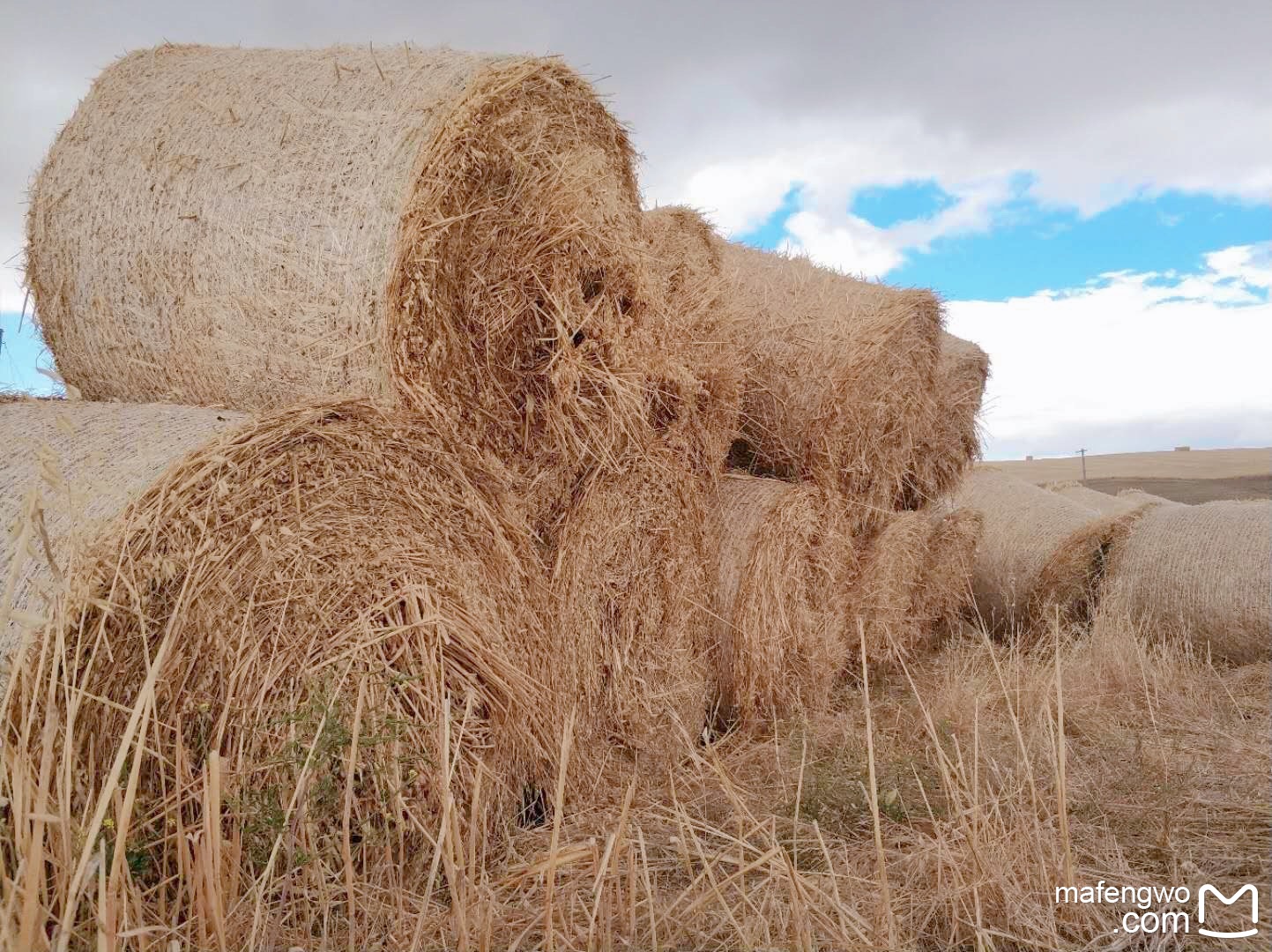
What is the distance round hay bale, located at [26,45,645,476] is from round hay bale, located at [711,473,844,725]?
1.07m

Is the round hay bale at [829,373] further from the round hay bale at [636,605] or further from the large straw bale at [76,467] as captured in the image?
the large straw bale at [76,467]

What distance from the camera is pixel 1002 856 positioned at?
2.29 m

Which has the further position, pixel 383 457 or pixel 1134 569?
pixel 1134 569

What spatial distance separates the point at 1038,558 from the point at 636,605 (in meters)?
3.48

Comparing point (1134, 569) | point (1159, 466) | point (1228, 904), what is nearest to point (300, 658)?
point (1228, 904)

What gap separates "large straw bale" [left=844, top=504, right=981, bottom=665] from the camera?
16.7 feet

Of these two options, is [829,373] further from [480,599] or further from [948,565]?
[480,599]

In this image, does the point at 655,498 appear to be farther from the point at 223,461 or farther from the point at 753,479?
the point at 223,461

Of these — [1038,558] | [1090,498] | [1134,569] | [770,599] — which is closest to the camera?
[770,599]

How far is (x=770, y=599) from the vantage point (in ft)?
14.0

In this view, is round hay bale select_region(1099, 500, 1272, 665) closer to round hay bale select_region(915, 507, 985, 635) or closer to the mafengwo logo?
round hay bale select_region(915, 507, 985, 635)

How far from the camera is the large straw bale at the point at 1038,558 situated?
19.6 feet

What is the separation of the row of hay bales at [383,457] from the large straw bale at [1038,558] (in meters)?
2.25

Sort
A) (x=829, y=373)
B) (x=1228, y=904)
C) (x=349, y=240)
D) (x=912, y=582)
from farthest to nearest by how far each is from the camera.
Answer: (x=912, y=582)
(x=829, y=373)
(x=349, y=240)
(x=1228, y=904)
